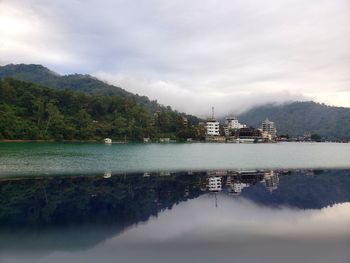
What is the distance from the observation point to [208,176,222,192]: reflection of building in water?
770 inches

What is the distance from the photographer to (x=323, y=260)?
8.45 metres

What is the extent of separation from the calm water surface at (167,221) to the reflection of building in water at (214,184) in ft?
1.11

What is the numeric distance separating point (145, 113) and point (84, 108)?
18.0 metres

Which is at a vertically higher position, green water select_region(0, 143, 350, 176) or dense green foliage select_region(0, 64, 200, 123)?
dense green foliage select_region(0, 64, 200, 123)

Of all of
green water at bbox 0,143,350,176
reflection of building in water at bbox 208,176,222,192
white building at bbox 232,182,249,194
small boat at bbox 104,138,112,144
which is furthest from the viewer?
small boat at bbox 104,138,112,144

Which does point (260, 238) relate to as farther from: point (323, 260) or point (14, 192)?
point (14, 192)

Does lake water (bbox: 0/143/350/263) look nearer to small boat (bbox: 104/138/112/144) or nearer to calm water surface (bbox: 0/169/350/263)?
calm water surface (bbox: 0/169/350/263)

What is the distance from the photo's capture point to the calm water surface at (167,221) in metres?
8.61

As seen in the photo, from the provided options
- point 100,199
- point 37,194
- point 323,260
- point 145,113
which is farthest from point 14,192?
point 145,113

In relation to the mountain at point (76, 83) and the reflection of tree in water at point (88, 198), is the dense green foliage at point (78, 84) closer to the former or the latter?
the mountain at point (76, 83)

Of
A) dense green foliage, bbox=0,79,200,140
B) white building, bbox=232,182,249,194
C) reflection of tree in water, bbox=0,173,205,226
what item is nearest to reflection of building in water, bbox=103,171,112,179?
reflection of tree in water, bbox=0,173,205,226

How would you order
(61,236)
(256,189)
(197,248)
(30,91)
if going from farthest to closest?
(30,91) → (256,189) → (61,236) → (197,248)

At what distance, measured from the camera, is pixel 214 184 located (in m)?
21.5

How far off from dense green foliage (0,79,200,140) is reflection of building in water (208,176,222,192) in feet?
179
